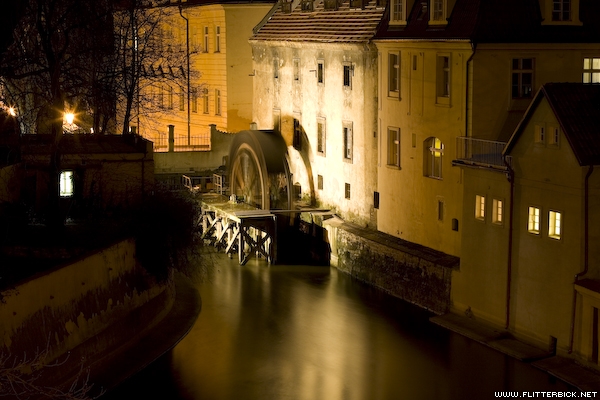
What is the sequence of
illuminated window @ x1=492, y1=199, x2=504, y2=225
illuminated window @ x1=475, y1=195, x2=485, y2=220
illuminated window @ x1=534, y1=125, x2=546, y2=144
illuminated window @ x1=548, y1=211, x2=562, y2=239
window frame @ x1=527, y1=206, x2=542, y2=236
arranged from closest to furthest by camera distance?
1. illuminated window @ x1=548, y1=211, x2=562, y2=239
2. illuminated window @ x1=534, y1=125, x2=546, y2=144
3. window frame @ x1=527, y1=206, x2=542, y2=236
4. illuminated window @ x1=492, y1=199, x2=504, y2=225
5. illuminated window @ x1=475, y1=195, x2=485, y2=220

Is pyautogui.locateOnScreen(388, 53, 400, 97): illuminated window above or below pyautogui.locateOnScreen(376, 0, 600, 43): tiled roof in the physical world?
below

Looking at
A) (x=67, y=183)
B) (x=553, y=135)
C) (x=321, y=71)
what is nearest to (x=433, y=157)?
(x=553, y=135)

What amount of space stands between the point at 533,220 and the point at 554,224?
0.62 m

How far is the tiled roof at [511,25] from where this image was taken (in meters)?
29.4

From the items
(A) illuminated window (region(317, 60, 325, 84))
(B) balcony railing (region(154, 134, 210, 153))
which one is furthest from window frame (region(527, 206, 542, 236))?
(B) balcony railing (region(154, 134, 210, 153))

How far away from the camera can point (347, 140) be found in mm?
37094

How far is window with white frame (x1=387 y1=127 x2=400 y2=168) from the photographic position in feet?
109

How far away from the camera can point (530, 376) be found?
82.3ft

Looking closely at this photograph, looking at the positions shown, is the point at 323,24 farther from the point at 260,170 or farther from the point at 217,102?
the point at 217,102

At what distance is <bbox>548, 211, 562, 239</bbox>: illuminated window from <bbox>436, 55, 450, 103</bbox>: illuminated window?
219 inches

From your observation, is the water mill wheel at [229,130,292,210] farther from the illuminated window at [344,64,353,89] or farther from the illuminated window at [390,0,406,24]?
the illuminated window at [390,0,406,24]

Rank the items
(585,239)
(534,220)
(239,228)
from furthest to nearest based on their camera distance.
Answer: (239,228), (534,220), (585,239)

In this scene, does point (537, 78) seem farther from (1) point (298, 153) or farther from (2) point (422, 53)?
(1) point (298, 153)

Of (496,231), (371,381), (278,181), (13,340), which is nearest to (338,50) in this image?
(278,181)
